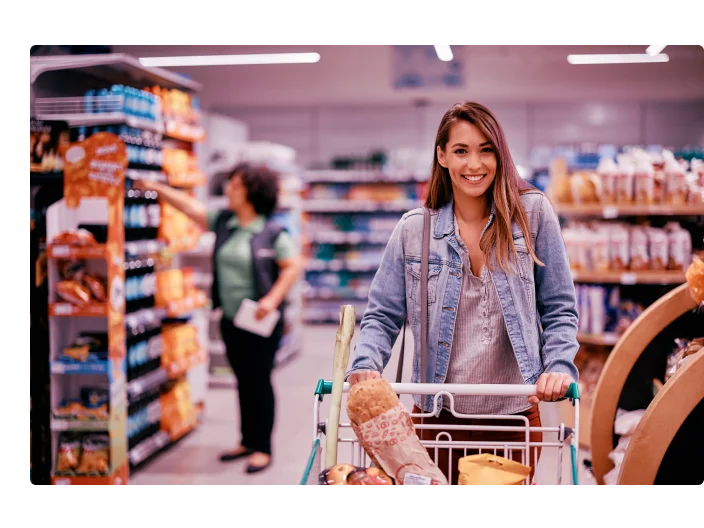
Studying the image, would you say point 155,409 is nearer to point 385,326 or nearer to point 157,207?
point 157,207

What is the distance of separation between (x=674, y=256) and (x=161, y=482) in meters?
3.37

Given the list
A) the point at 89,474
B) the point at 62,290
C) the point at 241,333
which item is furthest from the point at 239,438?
the point at 62,290

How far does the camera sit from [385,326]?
A: 210cm

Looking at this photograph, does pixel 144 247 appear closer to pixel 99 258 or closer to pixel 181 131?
pixel 99 258

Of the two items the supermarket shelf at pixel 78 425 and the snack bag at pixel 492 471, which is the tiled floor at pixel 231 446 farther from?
the snack bag at pixel 492 471

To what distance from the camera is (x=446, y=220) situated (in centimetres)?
207

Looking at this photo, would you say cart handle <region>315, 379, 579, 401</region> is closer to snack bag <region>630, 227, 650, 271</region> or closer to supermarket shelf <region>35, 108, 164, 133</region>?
supermarket shelf <region>35, 108, 164, 133</region>

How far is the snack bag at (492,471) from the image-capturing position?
176 cm

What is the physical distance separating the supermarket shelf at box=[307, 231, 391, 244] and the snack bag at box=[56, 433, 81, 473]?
7.28m

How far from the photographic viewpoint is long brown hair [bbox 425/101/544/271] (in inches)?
77.2

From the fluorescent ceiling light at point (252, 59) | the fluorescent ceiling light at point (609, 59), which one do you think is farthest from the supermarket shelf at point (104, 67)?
the fluorescent ceiling light at point (609, 59)

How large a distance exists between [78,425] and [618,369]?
260 centimetres

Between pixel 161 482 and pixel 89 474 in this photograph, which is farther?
pixel 161 482
